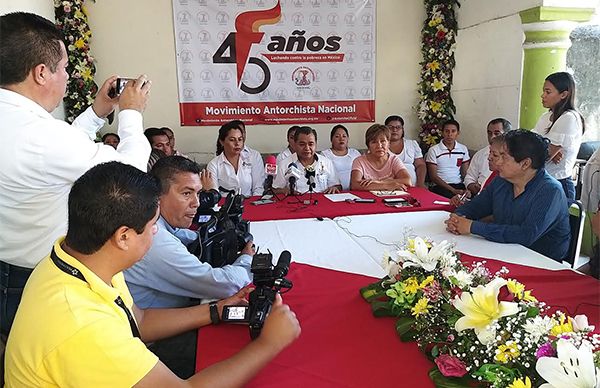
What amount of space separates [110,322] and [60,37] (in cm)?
100

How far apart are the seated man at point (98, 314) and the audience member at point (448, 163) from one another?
4004 millimetres

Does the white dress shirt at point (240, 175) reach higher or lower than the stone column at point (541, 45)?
lower

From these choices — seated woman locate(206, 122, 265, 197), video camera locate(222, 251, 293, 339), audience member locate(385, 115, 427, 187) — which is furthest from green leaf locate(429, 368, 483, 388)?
audience member locate(385, 115, 427, 187)

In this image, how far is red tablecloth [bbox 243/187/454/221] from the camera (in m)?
2.81

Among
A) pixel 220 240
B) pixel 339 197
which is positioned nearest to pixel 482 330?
pixel 220 240

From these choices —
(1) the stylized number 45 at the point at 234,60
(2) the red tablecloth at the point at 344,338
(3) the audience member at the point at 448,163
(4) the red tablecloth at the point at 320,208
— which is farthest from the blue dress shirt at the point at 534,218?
(1) the stylized number 45 at the point at 234,60

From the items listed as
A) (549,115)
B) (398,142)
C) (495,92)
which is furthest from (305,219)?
(495,92)

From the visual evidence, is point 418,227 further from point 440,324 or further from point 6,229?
point 6,229

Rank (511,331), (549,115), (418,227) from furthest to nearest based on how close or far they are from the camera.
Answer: (549,115), (418,227), (511,331)

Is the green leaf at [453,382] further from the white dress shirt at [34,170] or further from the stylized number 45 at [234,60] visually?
the stylized number 45 at [234,60]

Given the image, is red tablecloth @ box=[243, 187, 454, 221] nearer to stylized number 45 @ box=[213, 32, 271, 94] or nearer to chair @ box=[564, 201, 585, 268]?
chair @ box=[564, 201, 585, 268]

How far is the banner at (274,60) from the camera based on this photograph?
191 inches

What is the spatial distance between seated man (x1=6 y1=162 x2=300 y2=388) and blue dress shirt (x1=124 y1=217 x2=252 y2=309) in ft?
1.28

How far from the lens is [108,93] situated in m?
1.81
